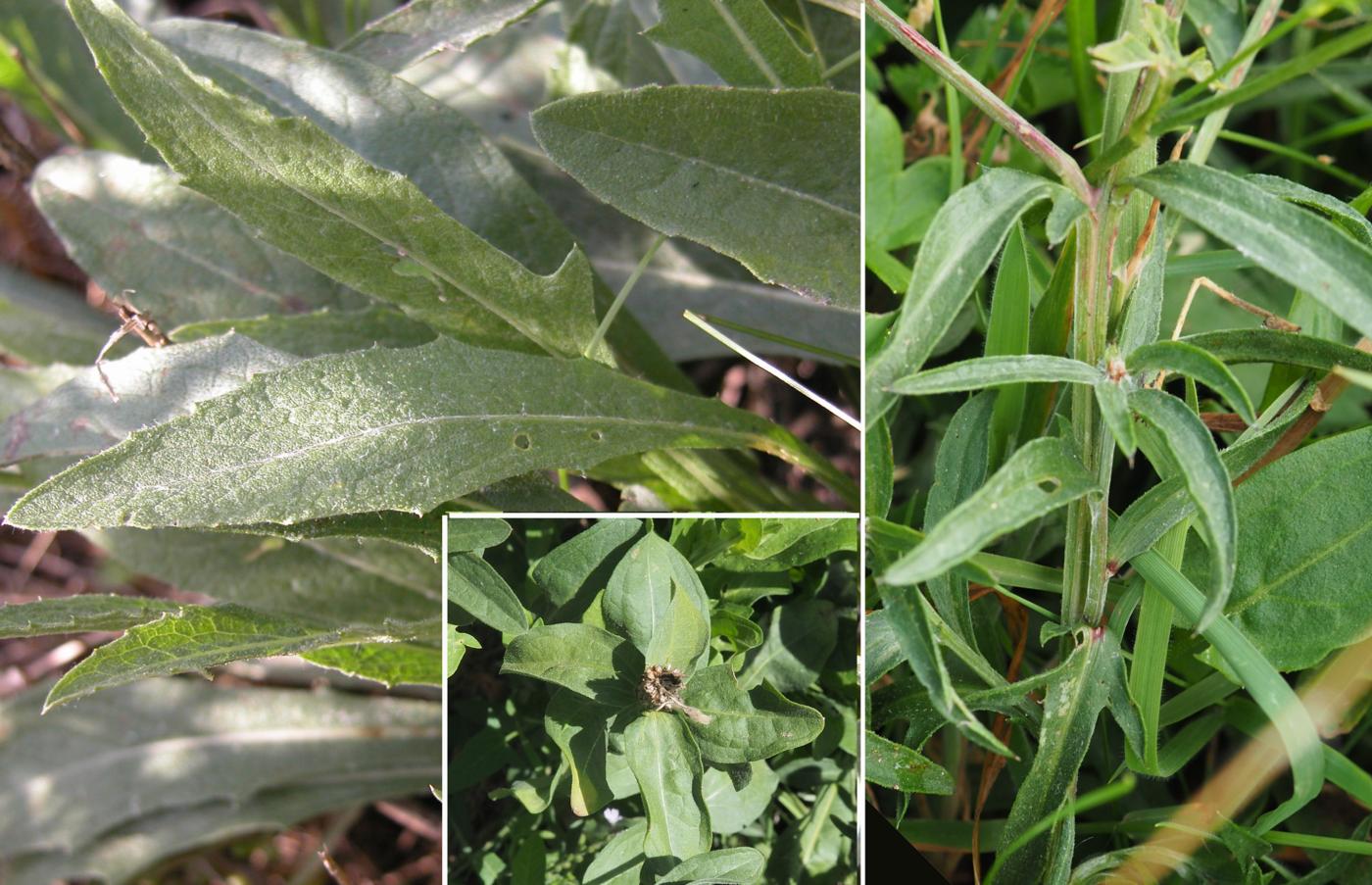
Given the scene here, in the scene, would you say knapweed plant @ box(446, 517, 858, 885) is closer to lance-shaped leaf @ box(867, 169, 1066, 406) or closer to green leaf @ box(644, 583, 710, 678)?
green leaf @ box(644, 583, 710, 678)

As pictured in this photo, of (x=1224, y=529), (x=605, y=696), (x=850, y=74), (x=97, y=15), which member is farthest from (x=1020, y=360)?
(x=97, y=15)

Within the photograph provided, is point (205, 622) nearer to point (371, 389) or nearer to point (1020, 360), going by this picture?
point (371, 389)

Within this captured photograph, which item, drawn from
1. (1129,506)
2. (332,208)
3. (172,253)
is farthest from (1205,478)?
(172,253)

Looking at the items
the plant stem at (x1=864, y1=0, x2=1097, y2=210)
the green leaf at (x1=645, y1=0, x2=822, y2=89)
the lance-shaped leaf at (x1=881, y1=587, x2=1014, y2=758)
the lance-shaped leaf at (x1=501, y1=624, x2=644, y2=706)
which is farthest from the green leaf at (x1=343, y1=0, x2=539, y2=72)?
the lance-shaped leaf at (x1=881, y1=587, x2=1014, y2=758)

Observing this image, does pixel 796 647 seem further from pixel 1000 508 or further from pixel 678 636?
pixel 1000 508

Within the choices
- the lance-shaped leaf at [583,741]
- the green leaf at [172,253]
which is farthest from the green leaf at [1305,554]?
the green leaf at [172,253]
